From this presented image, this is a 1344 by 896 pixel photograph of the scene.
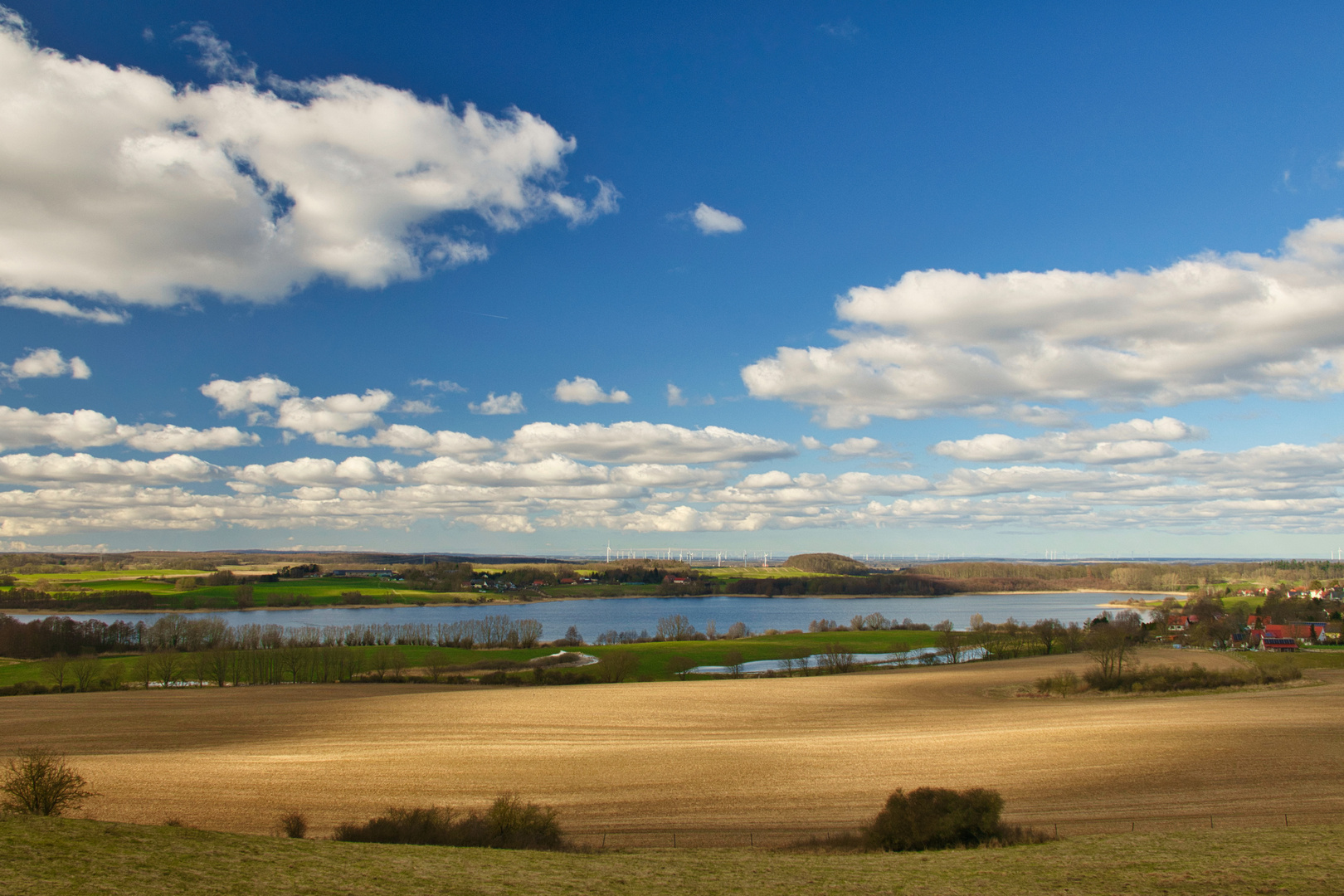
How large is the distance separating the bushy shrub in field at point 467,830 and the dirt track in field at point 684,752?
1845 mm

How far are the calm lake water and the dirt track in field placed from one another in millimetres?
53699

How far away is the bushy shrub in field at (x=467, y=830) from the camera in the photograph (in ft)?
48.5

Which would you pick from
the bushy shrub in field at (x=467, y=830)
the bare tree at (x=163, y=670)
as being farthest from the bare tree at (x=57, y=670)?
the bushy shrub in field at (x=467, y=830)

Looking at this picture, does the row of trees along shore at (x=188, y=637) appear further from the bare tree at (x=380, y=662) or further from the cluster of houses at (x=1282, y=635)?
the cluster of houses at (x=1282, y=635)

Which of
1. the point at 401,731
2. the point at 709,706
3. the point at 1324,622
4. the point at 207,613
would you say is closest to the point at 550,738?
the point at 401,731

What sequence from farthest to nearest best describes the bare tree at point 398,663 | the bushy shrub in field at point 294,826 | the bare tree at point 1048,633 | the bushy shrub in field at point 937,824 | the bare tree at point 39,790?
the bare tree at point 1048,633, the bare tree at point 398,663, the bare tree at point 39,790, the bushy shrub in field at point 294,826, the bushy shrub in field at point 937,824

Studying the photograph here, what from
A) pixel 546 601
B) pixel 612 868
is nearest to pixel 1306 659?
pixel 612 868

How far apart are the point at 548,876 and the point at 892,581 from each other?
199 meters

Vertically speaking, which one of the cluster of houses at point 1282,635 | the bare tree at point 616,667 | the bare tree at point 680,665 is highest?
the bare tree at point 616,667

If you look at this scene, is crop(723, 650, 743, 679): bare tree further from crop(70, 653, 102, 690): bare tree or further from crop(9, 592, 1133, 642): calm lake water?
crop(70, 653, 102, 690): bare tree

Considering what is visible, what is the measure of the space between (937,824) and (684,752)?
38.4ft

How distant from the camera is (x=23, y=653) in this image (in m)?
64.6

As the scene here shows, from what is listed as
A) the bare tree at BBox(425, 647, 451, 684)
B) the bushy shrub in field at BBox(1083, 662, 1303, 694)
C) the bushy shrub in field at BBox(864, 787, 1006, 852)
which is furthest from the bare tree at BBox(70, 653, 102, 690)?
the bushy shrub in field at BBox(1083, 662, 1303, 694)

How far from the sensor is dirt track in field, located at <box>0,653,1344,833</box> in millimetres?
18406
